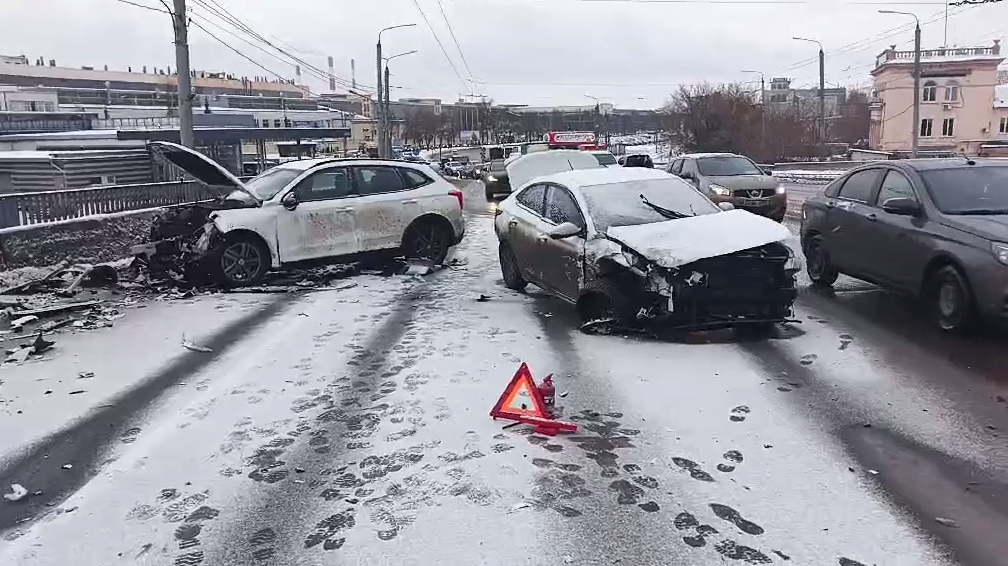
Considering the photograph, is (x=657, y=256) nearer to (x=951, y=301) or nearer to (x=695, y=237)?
(x=695, y=237)

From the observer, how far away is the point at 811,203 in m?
10.3

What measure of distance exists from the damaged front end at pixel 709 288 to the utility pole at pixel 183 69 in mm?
10864

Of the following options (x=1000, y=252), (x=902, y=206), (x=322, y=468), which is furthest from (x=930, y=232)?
(x=322, y=468)

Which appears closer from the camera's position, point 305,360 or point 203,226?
point 305,360

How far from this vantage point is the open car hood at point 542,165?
65.3 ft

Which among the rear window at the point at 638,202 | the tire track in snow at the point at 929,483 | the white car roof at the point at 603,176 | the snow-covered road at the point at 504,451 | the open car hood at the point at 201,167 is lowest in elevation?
the tire track in snow at the point at 929,483

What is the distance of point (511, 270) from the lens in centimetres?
1029

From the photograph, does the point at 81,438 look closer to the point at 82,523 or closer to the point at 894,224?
the point at 82,523

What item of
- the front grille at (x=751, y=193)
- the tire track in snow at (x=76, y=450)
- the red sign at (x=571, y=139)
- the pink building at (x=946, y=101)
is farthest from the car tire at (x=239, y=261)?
the pink building at (x=946, y=101)

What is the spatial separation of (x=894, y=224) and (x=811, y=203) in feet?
6.88

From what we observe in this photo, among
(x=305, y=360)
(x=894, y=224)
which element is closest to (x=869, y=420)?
(x=894, y=224)

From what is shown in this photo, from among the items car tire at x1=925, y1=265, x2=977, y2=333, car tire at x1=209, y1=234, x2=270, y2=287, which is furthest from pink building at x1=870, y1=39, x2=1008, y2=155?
car tire at x1=209, y1=234, x2=270, y2=287

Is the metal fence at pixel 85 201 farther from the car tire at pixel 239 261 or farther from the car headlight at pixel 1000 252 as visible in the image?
the car headlight at pixel 1000 252

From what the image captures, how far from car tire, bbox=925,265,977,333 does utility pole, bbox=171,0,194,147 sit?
42.5 feet
